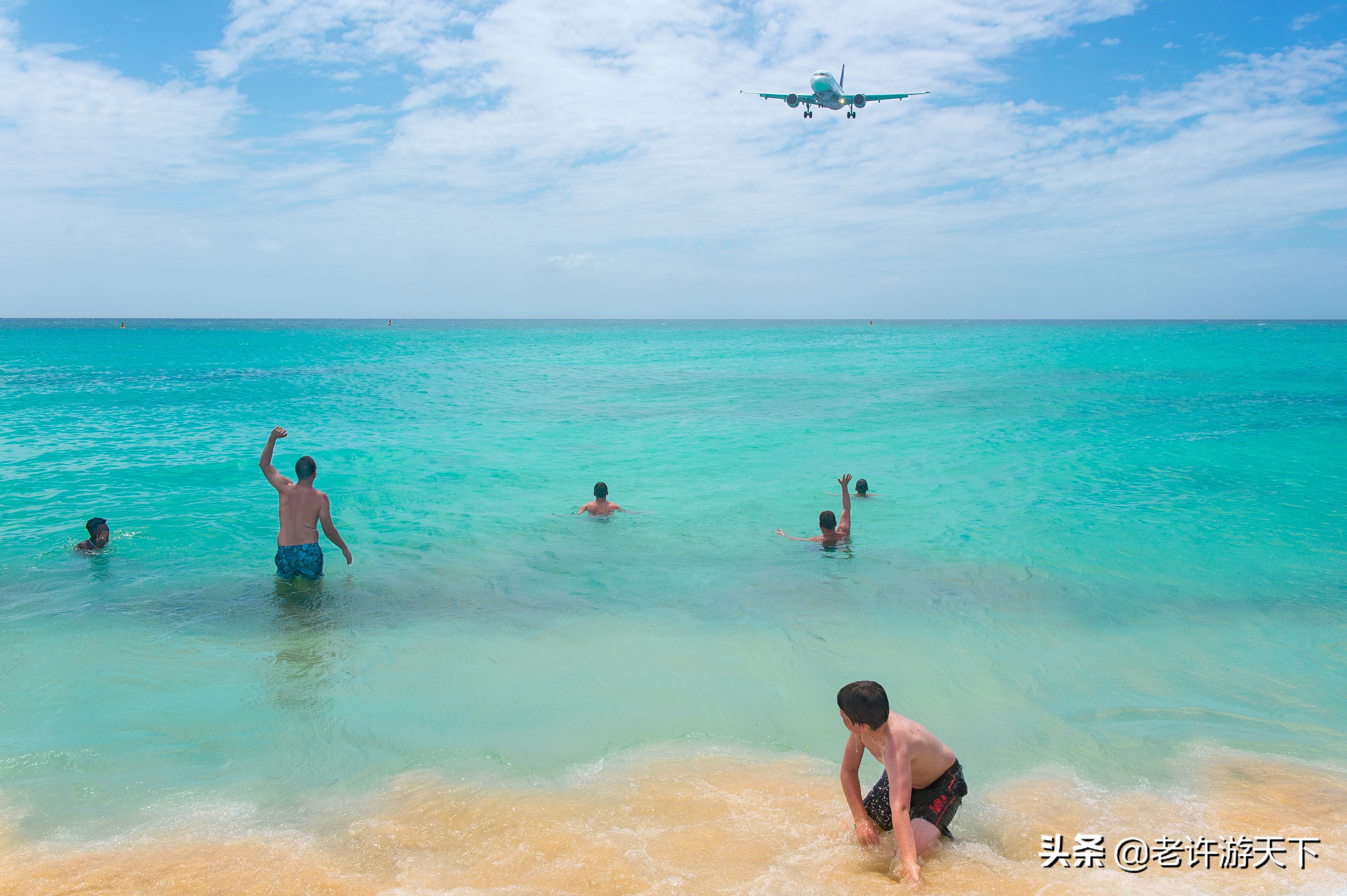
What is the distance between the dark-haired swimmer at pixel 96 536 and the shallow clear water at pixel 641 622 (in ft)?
0.78

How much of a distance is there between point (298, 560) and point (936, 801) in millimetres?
6653

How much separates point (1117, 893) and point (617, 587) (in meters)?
5.73

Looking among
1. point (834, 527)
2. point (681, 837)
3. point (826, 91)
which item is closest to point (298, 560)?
point (681, 837)

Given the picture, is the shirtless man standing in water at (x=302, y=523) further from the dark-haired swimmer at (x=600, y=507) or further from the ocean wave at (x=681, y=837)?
the dark-haired swimmer at (x=600, y=507)

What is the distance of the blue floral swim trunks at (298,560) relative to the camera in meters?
8.10

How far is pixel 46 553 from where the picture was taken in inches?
376

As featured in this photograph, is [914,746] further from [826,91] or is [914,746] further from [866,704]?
[826,91]

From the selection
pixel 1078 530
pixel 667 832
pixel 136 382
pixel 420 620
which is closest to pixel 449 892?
pixel 667 832

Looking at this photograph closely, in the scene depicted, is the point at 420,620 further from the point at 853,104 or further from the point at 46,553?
the point at 853,104

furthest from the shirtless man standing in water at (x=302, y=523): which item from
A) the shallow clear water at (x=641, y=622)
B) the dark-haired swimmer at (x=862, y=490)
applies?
the dark-haired swimmer at (x=862, y=490)

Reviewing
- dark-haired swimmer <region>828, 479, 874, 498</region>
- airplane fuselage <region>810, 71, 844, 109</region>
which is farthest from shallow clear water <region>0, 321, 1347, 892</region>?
airplane fuselage <region>810, 71, 844, 109</region>

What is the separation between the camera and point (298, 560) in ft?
26.6

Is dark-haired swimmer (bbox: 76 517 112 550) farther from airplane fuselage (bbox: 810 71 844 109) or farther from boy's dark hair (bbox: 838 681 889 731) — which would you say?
airplane fuselage (bbox: 810 71 844 109)

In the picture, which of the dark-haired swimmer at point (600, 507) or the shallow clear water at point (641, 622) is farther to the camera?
the dark-haired swimmer at point (600, 507)
